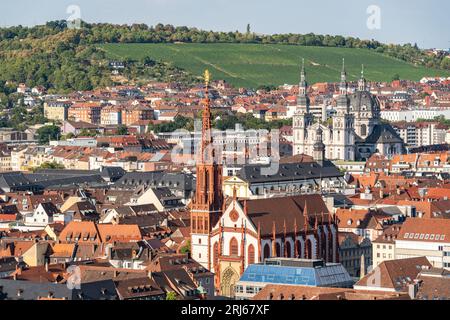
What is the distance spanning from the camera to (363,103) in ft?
253

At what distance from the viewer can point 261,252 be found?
104 feet

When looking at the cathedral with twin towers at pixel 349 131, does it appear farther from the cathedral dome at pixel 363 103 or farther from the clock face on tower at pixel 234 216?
the clock face on tower at pixel 234 216

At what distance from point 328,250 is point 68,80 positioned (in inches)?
3170

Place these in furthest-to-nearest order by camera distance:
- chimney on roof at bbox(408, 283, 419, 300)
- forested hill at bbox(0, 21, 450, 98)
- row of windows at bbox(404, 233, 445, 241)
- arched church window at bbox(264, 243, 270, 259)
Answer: forested hill at bbox(0, 21, 450, 98) < row of windows at bbox(404, 233, 445, 241) < arched church window at bbox(264, 243, 270, 259) < chimney on roof at bbox(408, 283, 419, 300)

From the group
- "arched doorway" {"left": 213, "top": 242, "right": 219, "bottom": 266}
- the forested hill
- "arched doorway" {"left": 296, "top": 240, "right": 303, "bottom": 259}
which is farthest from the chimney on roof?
the forested hill

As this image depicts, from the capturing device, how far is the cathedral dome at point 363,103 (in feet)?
252

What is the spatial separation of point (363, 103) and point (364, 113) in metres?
0.63

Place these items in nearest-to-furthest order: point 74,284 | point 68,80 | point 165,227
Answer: point 74,284, point 165,227, point 68,80

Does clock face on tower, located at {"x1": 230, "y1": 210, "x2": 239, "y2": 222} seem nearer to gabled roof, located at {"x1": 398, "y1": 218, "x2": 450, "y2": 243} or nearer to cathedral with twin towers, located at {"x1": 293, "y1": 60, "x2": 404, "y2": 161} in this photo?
gabled roof, located at {"x1": 398, "y1": 218, "x2": 450, "y2": 243}

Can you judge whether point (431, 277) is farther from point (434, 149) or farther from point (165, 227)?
point (434, 149)

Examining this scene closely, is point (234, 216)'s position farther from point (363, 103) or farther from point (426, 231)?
point (363, 103)

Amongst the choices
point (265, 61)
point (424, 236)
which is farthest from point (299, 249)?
point (265, 61)

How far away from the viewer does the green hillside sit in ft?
402
